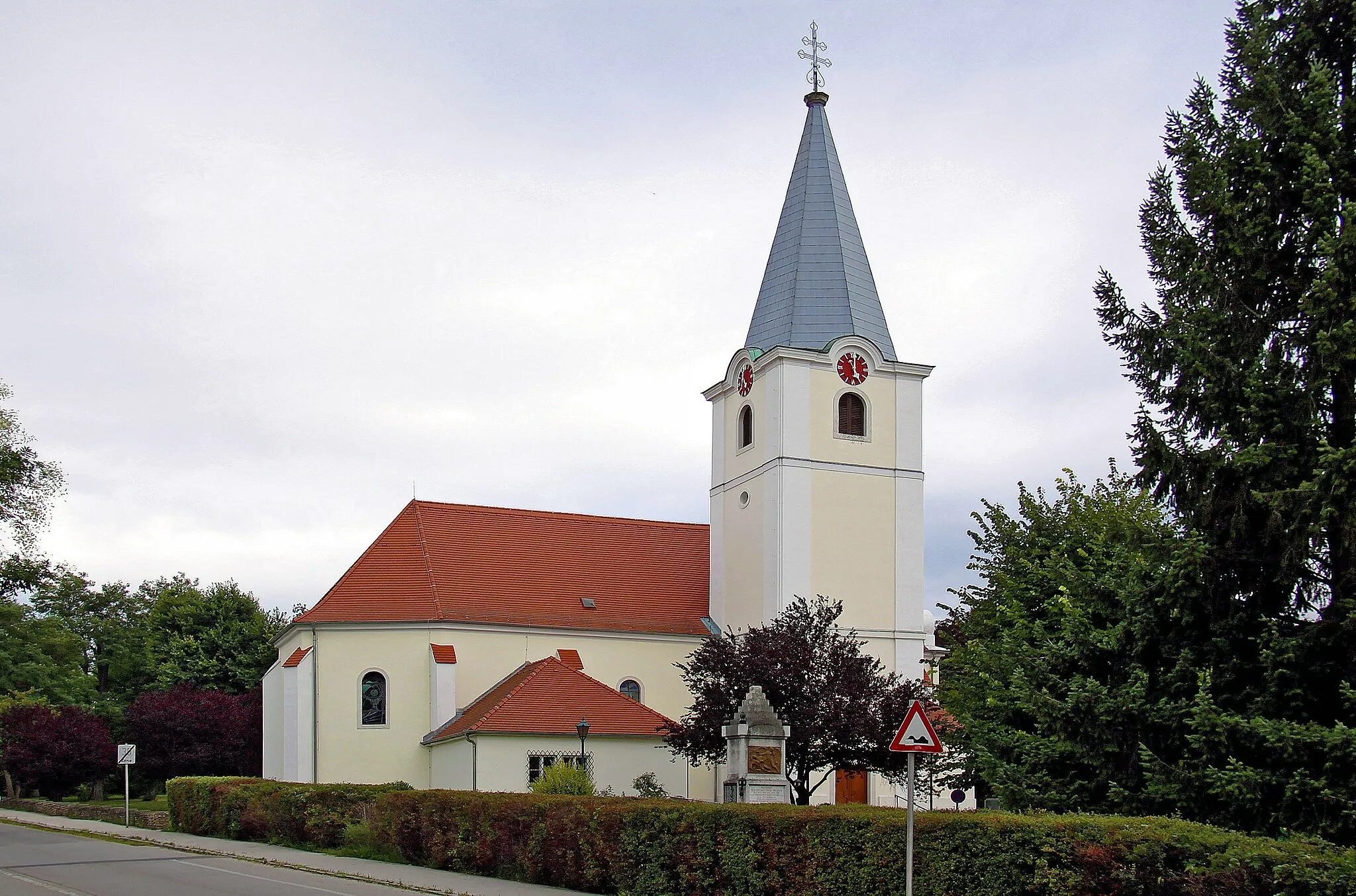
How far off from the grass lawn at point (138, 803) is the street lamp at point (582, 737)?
1700 centimetres

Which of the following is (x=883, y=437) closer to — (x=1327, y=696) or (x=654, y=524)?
(x=654, y=524)

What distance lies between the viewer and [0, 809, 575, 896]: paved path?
55.2ft

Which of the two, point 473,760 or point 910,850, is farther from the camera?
point 473,760

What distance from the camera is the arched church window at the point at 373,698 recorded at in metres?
34.7

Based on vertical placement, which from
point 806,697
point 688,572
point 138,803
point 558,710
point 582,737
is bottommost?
point 138,803

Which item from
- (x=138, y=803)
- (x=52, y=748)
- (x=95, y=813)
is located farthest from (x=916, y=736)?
(x=138, y=803)

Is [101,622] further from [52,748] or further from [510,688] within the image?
[510,688]

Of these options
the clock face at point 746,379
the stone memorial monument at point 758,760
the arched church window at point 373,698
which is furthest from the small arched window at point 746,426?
the stone memorial monument at point 758,760

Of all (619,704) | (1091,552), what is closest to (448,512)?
(619,704)

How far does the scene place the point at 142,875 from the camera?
61.2 feet

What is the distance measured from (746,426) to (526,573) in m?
7.84

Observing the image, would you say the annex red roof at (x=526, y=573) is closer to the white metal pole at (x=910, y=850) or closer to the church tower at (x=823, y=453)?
the church tower at (x=823, y=453)

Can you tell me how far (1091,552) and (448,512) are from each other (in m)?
21.8

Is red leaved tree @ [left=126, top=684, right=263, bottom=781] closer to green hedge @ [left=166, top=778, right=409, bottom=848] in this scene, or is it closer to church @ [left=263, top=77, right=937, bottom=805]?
church @ [left=263, top=77, right=937, bottom=805]
